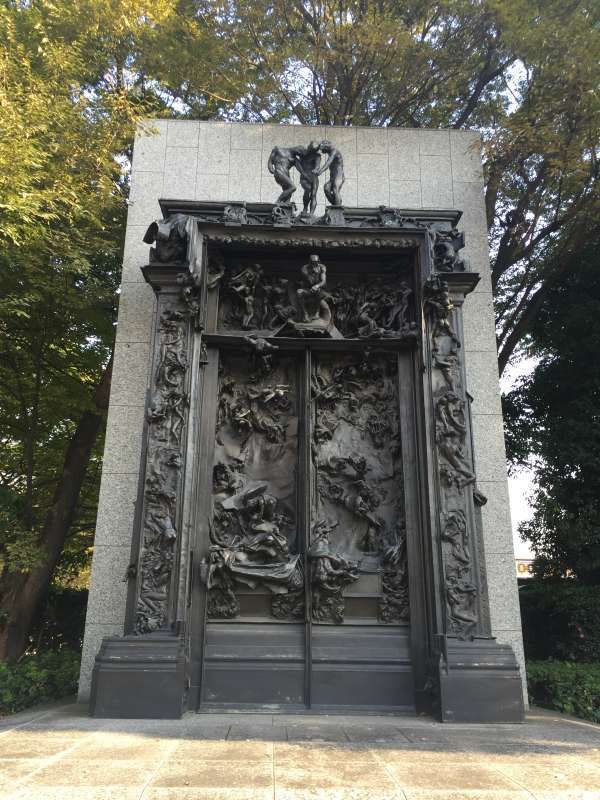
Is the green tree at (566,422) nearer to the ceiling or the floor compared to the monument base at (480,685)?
nearer to the ceiling

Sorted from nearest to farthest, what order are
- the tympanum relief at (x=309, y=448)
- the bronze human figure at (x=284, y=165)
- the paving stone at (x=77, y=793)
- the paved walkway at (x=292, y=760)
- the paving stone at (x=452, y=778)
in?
the paving stone at (x=77, y=793), the paved walkway at (x=292, y=760), the paving stone at (x=452, y=778), the tympanum relief at (x=309, y=448), the bronze human figure at (x=284, y=165)

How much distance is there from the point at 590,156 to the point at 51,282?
1060 centimetres

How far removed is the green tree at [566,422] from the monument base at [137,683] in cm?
844

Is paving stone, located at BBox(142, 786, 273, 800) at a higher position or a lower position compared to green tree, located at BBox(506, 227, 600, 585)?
lower

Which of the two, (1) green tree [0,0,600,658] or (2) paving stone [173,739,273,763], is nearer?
(2) paving stone [173,739,273,763]

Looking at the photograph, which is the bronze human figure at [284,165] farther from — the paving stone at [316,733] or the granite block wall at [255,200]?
the paving stone at [316,733]

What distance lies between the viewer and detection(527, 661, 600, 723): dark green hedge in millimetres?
7305

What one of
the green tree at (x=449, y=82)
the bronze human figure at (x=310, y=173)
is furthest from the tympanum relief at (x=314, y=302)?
the green tree at (x=449, y=82)

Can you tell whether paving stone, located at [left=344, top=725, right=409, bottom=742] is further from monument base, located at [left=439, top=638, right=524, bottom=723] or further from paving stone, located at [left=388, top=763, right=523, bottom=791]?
paving stone, located at [left=388, top=763, right=523, bottom=791]

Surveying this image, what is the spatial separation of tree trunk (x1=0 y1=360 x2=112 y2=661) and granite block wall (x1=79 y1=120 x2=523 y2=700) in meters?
4.35

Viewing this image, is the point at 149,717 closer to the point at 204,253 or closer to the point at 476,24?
the point at 204,253

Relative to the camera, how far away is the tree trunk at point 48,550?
37.5ft

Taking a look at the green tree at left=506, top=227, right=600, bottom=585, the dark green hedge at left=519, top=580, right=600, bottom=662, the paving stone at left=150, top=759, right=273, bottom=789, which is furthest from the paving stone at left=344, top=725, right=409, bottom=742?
the green tree at left=506, top=227, right=600, bottom=585

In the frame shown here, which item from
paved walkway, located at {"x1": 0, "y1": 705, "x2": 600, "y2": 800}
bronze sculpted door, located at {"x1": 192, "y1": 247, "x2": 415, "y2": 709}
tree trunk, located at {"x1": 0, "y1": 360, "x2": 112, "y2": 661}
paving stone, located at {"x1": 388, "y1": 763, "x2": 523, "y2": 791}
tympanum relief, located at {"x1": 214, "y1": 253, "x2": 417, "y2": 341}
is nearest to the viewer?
paved walkway, located at {"x1": 0, "y1": 705, "x2": 600, "y2": 800}
